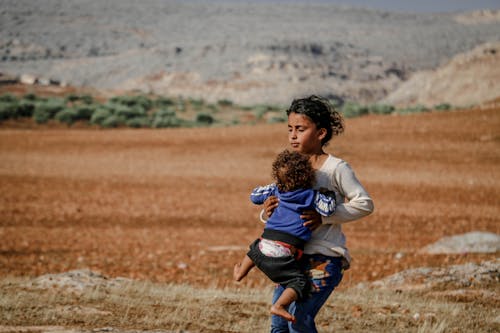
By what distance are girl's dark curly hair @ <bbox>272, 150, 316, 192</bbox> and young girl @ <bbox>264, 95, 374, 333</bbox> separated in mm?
111

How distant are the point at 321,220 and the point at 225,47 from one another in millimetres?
93907

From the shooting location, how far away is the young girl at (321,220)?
4.02 m

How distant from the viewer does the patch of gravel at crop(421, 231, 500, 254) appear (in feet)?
40.8

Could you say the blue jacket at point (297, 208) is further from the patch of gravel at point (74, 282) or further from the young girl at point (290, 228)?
the patch of gravel at point (74, 282)

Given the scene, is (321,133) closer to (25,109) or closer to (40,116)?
(40,116)

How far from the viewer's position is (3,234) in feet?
46.2

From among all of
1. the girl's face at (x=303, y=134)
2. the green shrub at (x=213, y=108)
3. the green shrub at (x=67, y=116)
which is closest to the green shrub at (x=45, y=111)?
the green shrub at (x=67, y=116)

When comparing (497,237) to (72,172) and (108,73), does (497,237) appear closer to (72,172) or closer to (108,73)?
(72,172)

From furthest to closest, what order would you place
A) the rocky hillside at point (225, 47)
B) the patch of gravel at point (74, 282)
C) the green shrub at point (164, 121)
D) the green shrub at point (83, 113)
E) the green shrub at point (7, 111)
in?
the rocky hillside at point (225, 47) < the green shrub at point (164, 121) < the green shrub at point (83, 113) < the green shrub at point (7, 111) < the patch of gravel at point (74, 282)

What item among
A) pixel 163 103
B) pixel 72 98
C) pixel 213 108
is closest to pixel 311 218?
pixel 163 103

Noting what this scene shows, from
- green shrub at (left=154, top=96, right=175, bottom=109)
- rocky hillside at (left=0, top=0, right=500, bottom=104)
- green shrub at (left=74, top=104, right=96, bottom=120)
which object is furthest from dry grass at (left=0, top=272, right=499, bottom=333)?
rocky hillside at (left=0, top=0, right=500, bottom=104)

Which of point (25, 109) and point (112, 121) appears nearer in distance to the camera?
point (112, 121)

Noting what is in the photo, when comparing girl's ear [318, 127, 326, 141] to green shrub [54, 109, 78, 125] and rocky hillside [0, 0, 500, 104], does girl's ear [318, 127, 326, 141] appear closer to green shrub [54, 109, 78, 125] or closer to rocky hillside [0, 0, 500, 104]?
green shrub [54, 109, 78, 125]

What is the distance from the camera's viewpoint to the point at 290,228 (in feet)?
13.0
